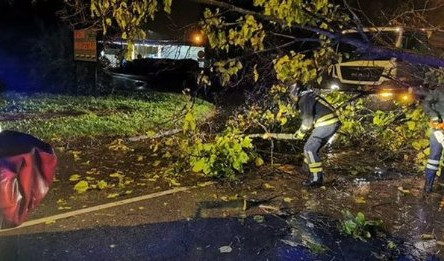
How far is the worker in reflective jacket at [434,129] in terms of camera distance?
586 cm

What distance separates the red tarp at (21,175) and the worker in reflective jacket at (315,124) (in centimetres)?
420

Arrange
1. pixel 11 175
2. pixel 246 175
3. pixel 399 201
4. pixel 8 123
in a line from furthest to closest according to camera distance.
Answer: pixel 8 123 < pixel 246 175 < pixel 399 201 < pixel 11 175

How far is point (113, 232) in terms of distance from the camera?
4.62 metres

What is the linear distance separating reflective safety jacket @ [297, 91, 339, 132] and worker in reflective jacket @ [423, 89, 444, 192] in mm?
1245

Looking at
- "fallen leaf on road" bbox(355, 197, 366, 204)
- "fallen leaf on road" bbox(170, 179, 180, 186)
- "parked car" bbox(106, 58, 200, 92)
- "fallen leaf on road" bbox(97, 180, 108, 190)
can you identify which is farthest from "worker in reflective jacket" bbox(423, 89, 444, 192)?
"parked car" bbox(106, 58, 200, 92)

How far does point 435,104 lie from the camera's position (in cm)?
593

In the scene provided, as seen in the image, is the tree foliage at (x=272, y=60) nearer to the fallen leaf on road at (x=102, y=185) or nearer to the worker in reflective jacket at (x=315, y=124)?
the worker in reflective jacket at (x=315, y=124)

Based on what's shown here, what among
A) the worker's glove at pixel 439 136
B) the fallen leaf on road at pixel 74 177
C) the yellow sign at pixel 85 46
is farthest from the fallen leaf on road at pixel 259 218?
the yellow sign at pixel 85 46

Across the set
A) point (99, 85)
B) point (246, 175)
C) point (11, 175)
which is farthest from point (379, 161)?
point (99, 85)

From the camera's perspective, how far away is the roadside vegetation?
928 centimetres

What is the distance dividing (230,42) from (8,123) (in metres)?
6.51

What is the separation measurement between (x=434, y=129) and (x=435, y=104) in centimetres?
41

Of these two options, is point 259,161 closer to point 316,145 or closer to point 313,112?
point 316,145

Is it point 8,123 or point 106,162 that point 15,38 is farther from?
point 106,162
